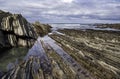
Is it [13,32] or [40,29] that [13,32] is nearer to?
[13,32]

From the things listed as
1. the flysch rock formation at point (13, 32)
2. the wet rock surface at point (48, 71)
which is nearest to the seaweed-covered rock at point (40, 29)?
the flysch rock formation at point (13, 32)

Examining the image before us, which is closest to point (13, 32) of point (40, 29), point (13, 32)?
point (13, 32)

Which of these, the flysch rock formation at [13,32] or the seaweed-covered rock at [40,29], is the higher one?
the flysch rock formation at [13,32]

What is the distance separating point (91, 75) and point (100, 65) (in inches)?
189

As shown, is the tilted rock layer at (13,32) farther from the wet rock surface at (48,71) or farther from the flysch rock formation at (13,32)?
the wet rock surface at (48,71)

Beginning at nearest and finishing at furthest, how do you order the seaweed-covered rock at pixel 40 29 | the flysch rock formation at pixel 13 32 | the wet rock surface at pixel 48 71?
the wet rock surface at pixel 48 71 → the flysch rock formation at pixel 13 32 → the seaweed-covered rock at pixel 40 29

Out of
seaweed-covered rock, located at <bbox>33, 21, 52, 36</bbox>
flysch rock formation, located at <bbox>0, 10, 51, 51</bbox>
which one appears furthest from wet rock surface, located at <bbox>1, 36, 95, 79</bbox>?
seaweed-covered rock, located at <bbox>33, 21, 52, 36</bbox>

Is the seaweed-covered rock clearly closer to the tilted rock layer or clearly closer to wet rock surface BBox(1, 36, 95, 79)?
Result: the tilted rock layer

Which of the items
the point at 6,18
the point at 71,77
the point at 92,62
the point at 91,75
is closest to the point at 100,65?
the point at 92,62

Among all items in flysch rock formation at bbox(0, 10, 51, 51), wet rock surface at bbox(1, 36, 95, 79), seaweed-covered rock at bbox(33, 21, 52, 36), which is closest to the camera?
wet rock surface at bbox(1, 36, 95, 79)

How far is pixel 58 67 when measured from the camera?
22.8m

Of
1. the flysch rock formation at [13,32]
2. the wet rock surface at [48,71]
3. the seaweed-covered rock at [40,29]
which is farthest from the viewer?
the seaweed-covered rock at [40,29]

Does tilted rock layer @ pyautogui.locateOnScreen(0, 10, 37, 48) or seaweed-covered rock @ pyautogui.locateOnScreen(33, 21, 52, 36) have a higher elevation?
tilted rock layer @ pyautogui.locateOnScreen(0, 10, 37, 48)

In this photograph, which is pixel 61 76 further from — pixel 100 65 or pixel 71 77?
pixel 100 65
